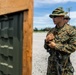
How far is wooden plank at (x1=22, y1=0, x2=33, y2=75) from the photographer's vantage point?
410 cm

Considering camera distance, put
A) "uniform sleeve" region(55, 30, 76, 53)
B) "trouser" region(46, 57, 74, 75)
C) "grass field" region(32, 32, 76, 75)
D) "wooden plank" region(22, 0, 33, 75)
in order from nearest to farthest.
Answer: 1. "wooden plank" region(22, 0, 33, 75)
2. "uniform sleeve" region(55, 30, 76, 53)
3. "trouser" region(46, 57, 74, 75)
4. "grass field" region(32, 32, 76, 75)

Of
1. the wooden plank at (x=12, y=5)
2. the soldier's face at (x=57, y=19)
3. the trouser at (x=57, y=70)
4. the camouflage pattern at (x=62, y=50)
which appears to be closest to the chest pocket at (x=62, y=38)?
the camouflage pattern at (x=62, y=50)

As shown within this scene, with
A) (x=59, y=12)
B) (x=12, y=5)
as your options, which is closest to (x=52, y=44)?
(x=59, y=12)

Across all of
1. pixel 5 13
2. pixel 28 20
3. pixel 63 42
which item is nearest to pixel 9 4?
pixel 5 13

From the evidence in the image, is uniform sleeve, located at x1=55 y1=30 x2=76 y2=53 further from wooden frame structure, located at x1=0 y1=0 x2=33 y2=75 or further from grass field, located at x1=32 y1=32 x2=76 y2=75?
grass field, located at x1=32 y1=32 x2=76 y2=75

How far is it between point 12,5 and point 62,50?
2.99ft

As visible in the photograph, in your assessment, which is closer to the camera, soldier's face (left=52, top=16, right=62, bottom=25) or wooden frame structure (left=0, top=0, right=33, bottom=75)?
wooden frame structure (left=0, top=0, right=33, bottom=75)

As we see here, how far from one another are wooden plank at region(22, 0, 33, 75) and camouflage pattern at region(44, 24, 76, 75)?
401 mm

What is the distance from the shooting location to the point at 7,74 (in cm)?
471

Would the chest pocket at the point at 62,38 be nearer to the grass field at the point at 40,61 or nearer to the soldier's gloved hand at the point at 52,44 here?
the soldier's gloved hand at the point at 52,44

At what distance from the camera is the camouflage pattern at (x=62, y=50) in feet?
14.1

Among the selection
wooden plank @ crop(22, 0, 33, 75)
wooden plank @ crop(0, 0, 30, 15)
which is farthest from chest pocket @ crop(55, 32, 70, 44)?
wooden plank @ crop(0, 0, 30, 15)

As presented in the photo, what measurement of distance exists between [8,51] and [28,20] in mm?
778

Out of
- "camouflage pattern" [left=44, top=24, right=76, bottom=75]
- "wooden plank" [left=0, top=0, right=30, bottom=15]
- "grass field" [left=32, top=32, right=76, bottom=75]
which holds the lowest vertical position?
"grass field" [left=32, top=32, right=76, bottom=75]
